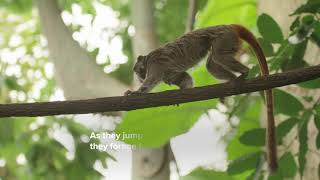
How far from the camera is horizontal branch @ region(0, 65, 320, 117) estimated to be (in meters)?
1.04

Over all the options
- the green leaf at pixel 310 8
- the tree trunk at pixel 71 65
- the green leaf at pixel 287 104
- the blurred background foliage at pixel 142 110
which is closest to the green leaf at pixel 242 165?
the blurred background foliage at pixel 142 110

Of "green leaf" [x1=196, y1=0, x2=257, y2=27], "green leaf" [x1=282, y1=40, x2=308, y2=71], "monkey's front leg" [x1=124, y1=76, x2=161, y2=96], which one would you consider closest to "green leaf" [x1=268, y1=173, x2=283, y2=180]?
"green leaf" [x1=282, y1=40, x2=308, y2=71]

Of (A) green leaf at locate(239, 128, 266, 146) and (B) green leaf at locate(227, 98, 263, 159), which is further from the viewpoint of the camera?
(B) green leaf at locate(227, 98, 263, 159)

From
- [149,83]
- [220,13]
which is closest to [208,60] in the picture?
[149,83]

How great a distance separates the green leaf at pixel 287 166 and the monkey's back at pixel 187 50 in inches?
13.1

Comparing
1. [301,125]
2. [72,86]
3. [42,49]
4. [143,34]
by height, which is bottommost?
[301,125]

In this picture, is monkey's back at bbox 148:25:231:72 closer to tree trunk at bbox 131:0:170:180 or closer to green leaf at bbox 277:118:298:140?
green leaf at bbox 277:118:298:140

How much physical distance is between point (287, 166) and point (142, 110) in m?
0.40

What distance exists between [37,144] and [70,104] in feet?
2.98

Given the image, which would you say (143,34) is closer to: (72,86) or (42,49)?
(72,86)

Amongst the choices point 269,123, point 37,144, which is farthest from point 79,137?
point 269,123

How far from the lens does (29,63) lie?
8.73 feet

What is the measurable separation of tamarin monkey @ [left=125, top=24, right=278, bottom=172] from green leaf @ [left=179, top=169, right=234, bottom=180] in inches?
6.1

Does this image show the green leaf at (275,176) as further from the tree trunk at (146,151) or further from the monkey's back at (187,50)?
the tree trunk at (146,151)
